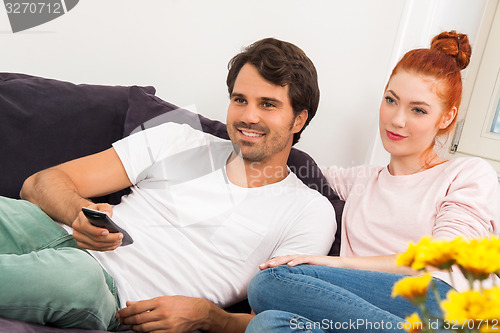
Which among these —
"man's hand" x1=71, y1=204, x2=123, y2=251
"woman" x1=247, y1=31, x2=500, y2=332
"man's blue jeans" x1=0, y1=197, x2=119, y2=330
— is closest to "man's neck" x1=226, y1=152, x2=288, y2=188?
"woman" x1=247, y1=31, x2=500, y2=332

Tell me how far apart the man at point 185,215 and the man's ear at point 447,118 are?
0.41 metres

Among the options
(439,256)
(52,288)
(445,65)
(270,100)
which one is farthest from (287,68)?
(439,256)

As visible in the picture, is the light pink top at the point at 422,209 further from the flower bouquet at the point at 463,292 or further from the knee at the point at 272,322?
the flower bouquet at the point at 463,292

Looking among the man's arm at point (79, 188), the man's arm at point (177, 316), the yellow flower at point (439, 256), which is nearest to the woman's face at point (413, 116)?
the man's arm at point (177, 316)

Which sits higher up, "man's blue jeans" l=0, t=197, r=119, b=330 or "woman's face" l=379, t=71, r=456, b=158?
"woman's face" l=379, t=71, r=456, b=158

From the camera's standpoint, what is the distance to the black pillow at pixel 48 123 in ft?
4.75

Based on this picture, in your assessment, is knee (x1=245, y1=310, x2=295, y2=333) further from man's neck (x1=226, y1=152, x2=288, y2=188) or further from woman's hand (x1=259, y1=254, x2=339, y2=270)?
man's neck (x1=226, y1=152, x2=288, y2=188)

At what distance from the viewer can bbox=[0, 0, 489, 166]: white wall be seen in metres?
1.92

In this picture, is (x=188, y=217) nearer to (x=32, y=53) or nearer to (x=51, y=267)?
(x=51, y=267)

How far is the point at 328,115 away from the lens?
2137 millimetres

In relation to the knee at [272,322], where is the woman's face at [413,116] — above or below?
above

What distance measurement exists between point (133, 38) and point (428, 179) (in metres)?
1.24

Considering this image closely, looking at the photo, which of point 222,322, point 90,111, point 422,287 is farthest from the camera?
point 90,111

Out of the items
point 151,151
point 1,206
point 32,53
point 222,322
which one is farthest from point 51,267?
point 32,53
